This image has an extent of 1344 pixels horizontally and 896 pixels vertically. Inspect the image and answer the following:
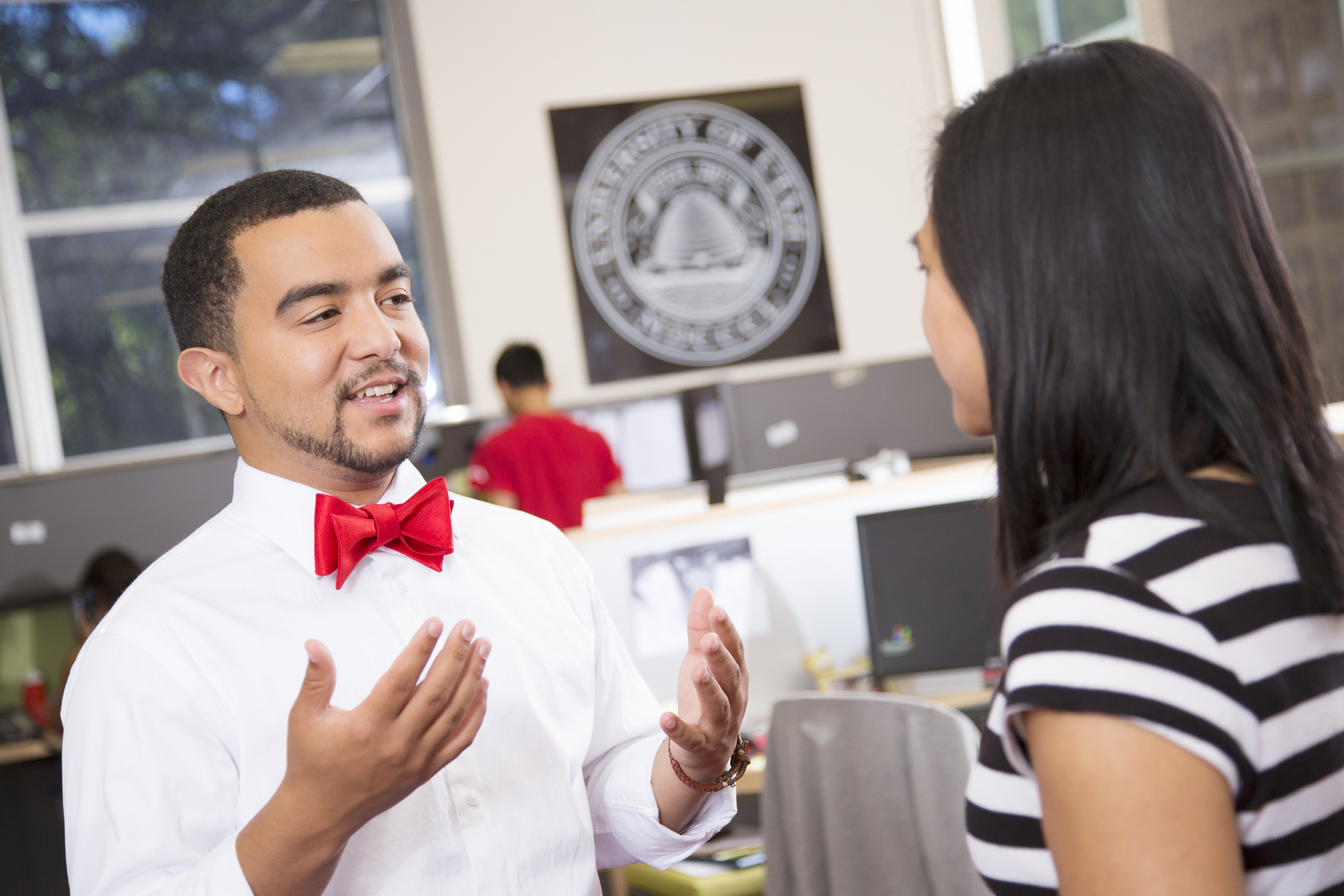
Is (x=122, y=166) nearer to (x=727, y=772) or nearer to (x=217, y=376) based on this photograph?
(x=217, y=376)

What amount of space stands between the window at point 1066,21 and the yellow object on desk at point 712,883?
4157 mm

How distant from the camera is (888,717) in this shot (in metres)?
1.99

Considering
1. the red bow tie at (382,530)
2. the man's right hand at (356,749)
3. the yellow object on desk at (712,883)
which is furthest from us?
the yellow object on desk at (712,883)

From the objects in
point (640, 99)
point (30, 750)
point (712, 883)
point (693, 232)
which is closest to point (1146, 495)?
point (712, 883)

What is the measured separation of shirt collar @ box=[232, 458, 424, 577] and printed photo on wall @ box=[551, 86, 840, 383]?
4.05 meters

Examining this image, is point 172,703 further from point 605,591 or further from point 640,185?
point 640,185

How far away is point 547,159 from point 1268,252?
14.9 ft

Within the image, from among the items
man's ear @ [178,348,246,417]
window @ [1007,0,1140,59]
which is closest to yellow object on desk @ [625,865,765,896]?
man's ear @ [178,348,246,417]

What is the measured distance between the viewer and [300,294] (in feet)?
3.71

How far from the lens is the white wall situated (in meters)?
5.04

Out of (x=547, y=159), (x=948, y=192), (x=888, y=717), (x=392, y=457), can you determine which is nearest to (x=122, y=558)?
(x=547, y=159)

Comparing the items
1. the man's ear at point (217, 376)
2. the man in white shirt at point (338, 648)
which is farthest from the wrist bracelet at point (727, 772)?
the man's ear at point (217, 376)

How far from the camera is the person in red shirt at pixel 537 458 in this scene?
414 centimetres

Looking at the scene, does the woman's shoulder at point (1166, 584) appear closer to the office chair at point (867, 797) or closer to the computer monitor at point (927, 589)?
the office chair at point (867, 797)
